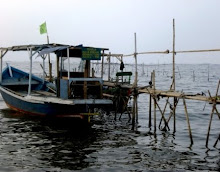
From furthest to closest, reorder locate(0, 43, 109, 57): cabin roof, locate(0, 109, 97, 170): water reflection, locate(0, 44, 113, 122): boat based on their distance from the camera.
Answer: locate(0, 43, 109, 57): cabin roof
locate(0, 44, 113, 122): boat
locate(0, 109, 97, 170): water reflection

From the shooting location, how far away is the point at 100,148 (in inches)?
462

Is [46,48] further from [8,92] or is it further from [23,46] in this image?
[8,92]

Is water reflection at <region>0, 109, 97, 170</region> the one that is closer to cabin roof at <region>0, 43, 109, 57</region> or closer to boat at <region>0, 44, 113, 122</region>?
boat at <region>0, 44, 113, 122</region>

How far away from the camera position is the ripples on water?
9.82m

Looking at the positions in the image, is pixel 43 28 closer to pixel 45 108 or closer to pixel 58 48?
pixel 45 108

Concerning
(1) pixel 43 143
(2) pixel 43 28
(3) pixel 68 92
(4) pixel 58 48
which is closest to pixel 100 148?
(1) pixel 43 143

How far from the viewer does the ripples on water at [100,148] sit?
982 cm

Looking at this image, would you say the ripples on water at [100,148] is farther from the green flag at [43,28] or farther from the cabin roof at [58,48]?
the green flag at [43,28]

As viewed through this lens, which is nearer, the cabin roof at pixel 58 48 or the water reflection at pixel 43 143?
the water reflection at pixel 43 143

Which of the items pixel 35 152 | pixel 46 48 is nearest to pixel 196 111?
pixel 46 48

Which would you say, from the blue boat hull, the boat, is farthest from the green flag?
the blue boat hull

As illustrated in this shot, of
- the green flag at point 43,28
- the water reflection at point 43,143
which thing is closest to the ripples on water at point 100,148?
the water reflection at point 43,143

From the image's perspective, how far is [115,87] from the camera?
18797 mm

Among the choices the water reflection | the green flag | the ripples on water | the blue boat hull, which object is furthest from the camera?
the green flag
